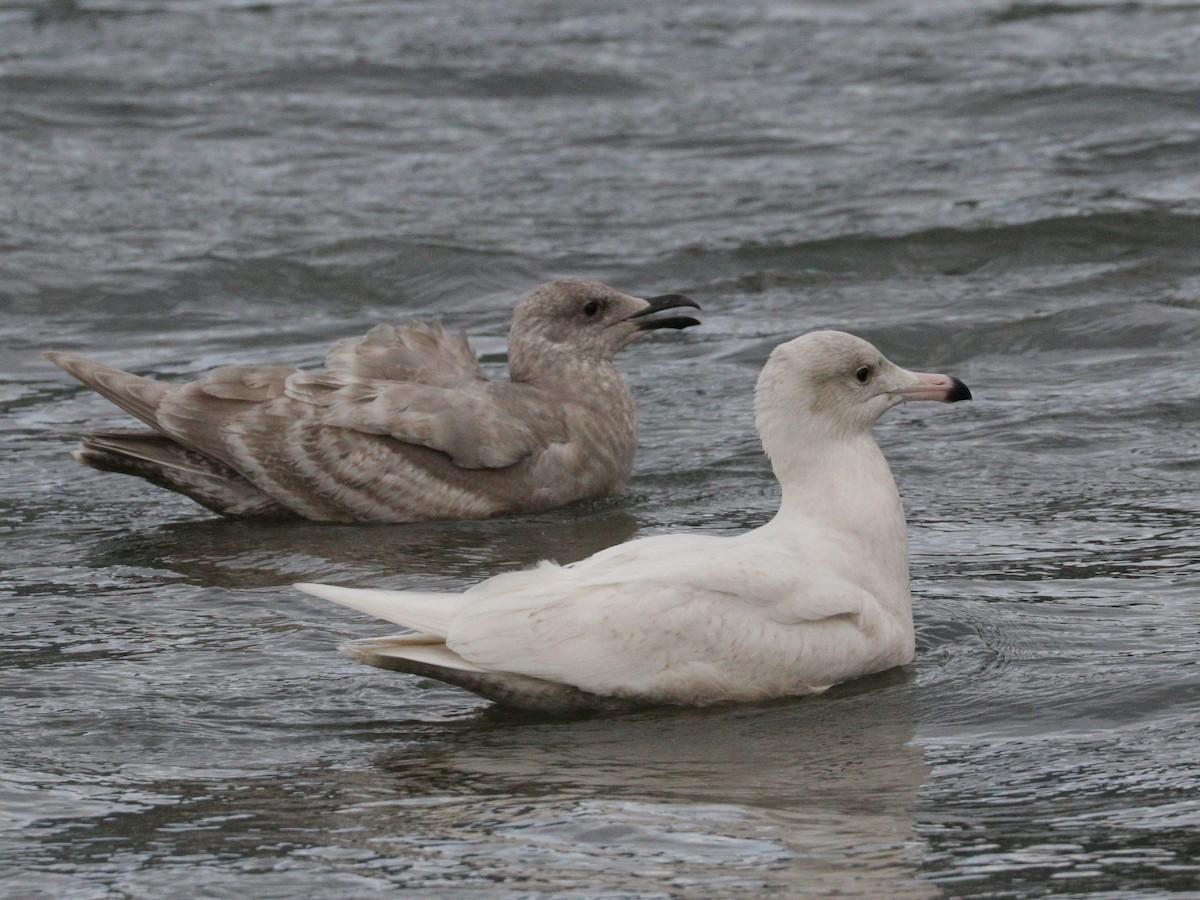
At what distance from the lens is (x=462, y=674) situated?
6.16 metres

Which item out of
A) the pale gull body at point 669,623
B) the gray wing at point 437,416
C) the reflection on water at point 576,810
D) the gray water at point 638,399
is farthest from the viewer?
the gray wing at point 437,416

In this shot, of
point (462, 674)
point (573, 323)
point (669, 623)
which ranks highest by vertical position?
point (573, 323)

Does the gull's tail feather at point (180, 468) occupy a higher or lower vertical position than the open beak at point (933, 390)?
lower

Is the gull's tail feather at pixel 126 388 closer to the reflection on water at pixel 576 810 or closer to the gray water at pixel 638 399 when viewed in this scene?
the gray water at pixel 638 399

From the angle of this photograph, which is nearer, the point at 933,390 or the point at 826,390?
the point at 826,390

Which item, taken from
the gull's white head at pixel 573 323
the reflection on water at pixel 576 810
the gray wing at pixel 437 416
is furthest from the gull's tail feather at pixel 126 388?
the reflection on water at pixel 576 810

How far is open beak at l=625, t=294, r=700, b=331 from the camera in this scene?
30.9ft

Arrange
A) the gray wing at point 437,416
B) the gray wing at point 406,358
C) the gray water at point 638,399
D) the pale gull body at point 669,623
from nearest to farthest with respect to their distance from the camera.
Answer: the gray water at point 638,399 → the pale gull body at point 669,623 → the gray wing at point 437,416 → the gray wing at point 406,358

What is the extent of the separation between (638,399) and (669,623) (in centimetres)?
462

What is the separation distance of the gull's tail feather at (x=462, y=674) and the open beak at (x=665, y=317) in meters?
3.37

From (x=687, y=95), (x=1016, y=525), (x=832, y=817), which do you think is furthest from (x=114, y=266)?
(x=832, y=817)

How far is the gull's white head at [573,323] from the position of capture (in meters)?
9.50

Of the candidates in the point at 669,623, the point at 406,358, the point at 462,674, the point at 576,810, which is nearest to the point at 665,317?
the point at 406,358

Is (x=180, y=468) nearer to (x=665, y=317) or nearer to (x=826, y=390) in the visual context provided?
(x=665, y=317)
